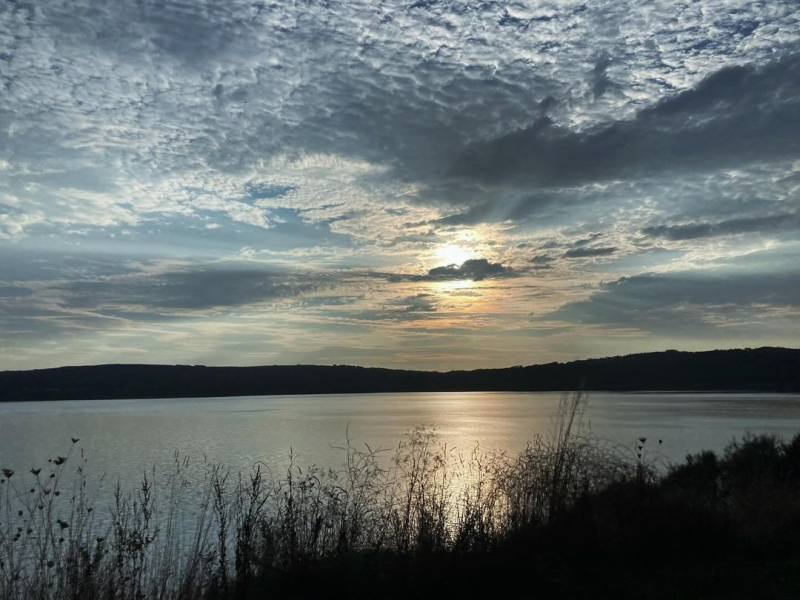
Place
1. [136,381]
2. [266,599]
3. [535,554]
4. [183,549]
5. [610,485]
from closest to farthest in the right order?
[266,599] → [535,554] → [610,485] → [183,549] → [136,381]

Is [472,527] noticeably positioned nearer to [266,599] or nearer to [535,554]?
[535,554]

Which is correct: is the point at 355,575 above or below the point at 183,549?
above

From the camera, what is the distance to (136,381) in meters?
127

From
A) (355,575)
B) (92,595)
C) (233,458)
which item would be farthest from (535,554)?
(233,458)

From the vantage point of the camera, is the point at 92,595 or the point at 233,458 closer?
the point at 92,595

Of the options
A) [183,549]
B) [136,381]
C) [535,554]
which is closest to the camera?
[535,554]

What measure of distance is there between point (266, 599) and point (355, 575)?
895 millimetres

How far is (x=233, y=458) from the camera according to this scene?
2908 cm

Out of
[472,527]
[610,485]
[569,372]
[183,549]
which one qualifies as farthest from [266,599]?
[569,372]

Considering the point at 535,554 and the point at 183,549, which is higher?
the point at 535,554

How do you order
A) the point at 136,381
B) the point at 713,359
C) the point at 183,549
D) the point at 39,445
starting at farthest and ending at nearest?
the point at 136,381
the point at 713,359
the point at 39,445
the point at 183,549

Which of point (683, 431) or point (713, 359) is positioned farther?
point (713, 359)

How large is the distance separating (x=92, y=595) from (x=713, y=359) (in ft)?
402

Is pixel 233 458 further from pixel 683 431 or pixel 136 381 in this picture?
pixel 136 381
